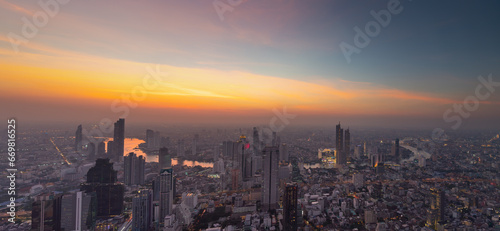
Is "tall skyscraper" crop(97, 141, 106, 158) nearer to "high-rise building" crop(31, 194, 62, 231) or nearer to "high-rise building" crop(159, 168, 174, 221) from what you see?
"high-rise building" crop(159, 168, 174, 221)

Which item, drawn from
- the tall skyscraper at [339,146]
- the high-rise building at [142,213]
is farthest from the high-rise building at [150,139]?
the tall skyscraper at [339,146]

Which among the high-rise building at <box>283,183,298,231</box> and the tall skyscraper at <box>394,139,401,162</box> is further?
the tall skyscraper at <box>394,139,401,162</box>

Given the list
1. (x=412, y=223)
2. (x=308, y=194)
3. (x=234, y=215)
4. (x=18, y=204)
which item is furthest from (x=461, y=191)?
(x=18, y=204)

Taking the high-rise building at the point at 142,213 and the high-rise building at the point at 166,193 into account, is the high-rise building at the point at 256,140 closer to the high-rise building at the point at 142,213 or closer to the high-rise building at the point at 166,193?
the high-rise building at the point at 166,193

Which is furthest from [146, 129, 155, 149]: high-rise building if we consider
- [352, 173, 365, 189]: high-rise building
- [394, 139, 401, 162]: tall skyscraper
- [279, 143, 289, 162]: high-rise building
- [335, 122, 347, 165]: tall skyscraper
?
[394, 139, 401, 162]: tall skyscraper

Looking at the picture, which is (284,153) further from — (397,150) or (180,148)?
(397,150)
